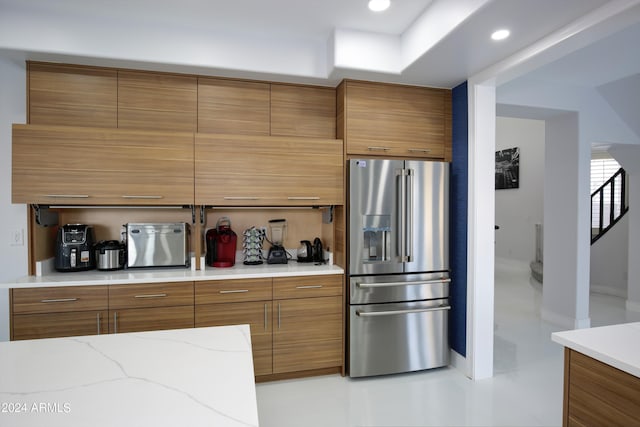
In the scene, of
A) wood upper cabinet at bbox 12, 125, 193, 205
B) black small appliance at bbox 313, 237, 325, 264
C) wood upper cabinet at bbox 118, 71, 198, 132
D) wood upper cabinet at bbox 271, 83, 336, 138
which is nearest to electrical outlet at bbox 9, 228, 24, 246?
wood upper cabinet at bbox 12, 125, 193, 205

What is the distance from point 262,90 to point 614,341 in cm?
274

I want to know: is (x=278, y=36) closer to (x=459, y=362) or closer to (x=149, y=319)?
(x=149, y=319)

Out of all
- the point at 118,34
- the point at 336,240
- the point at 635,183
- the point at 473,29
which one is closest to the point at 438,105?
the point at 473,29

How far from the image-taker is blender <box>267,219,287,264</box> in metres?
3.11

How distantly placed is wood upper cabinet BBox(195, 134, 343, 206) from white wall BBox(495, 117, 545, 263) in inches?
234

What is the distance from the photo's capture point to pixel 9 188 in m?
2.73

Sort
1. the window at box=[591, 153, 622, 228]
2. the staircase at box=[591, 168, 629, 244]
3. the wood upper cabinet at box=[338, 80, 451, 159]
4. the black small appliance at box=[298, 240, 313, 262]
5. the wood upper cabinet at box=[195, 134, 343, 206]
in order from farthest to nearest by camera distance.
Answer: the window at box=[591, 153, 622, 228] < the staircase at box=[591, 168, 629, 244] < the black small appliance at box=[298, 240, 313, 262] < the wood upper cabinet at box=[338, 80, 451, 159] < the wood upper cabinet at box=[195, 134, 343, 206]

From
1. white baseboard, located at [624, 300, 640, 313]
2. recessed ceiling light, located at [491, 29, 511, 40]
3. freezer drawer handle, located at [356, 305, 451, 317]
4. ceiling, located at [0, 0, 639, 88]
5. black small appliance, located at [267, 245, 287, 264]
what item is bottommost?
white baseboard, located at [624, 300, 640, 313]

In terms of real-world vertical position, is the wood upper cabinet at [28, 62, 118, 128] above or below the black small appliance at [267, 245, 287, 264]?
above

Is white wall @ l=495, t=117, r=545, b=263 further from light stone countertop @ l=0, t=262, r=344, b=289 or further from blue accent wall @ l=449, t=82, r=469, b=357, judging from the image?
light stone countertop @ l=0, t=262, r=344, b=289

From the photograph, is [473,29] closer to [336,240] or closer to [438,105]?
[438,105]

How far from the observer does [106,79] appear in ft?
8.96

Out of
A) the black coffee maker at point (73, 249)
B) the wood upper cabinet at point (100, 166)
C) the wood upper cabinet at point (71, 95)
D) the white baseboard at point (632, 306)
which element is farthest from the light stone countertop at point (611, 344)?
the white baseboard at point (632, 306)

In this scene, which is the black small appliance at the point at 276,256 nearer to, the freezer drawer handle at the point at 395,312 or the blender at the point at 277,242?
the blender at the point at 277,242
